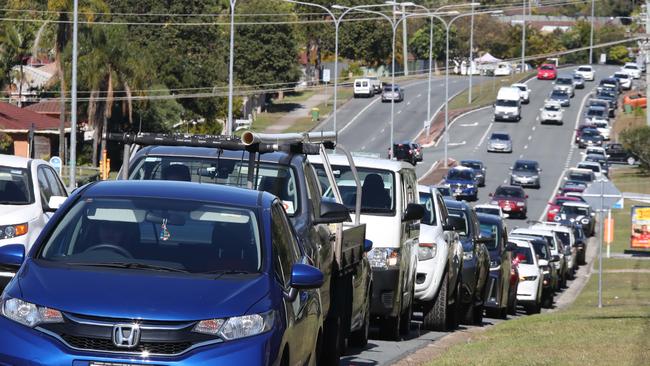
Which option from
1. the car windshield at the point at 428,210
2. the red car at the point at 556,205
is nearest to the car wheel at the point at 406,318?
the car windshield at the point at 428,210

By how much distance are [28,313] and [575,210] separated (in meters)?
53.9

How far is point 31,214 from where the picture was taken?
16.2 m

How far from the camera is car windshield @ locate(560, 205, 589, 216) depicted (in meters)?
60.2

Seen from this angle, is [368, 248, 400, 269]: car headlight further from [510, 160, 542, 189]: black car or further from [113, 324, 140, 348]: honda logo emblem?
[510, 160, 542, 189]: black car

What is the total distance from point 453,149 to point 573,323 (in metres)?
69.8

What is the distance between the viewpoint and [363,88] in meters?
115

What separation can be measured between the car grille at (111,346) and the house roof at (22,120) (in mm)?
57737

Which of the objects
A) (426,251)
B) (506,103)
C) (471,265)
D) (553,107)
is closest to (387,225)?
(426,251)

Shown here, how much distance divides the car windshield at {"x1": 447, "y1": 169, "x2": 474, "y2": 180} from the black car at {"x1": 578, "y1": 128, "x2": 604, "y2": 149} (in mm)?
23034

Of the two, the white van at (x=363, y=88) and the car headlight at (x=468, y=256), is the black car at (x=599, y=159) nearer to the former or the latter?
the white van at (x=363, y=88)

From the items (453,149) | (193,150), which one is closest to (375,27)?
(453,149)

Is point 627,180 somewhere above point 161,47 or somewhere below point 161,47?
below

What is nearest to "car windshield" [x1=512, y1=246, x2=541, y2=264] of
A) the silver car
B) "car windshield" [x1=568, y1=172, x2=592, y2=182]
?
"car windshield" [x1=568, y1=172, x2=592, y2=182]

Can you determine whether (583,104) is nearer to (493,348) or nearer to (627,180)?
(627,180)
